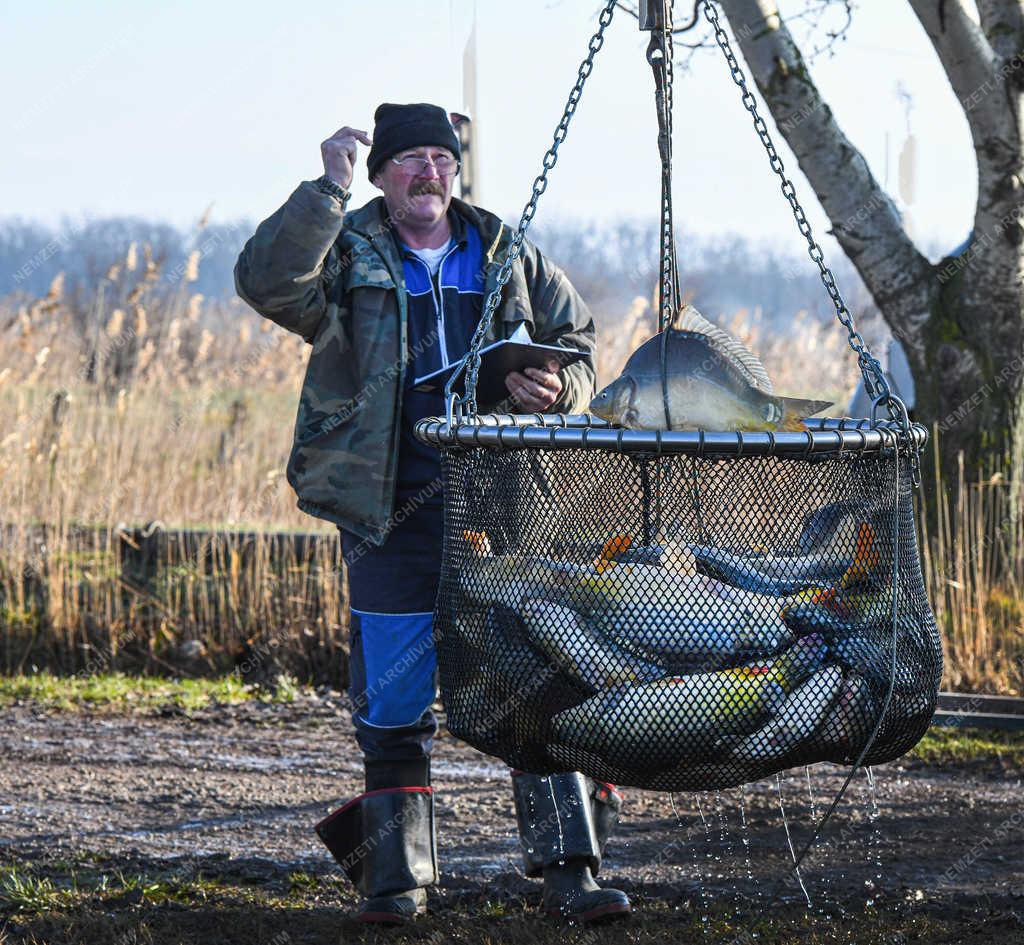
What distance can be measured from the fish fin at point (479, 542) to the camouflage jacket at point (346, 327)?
65cm

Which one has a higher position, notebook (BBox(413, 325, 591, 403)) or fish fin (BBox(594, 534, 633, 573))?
notebook (BBox(413, 325, 591, 403))

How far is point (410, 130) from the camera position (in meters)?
3.79

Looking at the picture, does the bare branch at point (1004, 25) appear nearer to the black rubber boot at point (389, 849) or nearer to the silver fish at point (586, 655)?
the black rubber boot at point (389, 849)

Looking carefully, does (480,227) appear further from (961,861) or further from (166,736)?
(166,736)

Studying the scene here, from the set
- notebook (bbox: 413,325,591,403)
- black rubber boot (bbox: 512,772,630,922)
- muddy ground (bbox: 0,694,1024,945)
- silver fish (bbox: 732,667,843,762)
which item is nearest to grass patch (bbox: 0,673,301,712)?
muddy ground (bbox: 0,694,1024,945)

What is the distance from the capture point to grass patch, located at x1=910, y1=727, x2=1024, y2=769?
568 centimetres

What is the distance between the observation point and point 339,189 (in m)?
3.58

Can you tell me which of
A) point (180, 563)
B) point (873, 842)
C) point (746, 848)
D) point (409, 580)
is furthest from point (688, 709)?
point (180, 563)

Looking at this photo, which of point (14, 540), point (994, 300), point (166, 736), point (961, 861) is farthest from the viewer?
point (14, 540)

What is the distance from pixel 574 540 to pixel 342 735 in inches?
142

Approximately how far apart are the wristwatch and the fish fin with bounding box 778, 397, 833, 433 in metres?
1.32

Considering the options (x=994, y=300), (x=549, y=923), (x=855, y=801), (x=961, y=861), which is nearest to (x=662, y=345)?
(x=549, y=923)

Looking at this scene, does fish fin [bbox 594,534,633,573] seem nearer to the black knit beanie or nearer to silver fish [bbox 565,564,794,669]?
silver fish [bbox 565,564,794,669]

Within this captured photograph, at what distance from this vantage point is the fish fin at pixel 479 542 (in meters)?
3.02
